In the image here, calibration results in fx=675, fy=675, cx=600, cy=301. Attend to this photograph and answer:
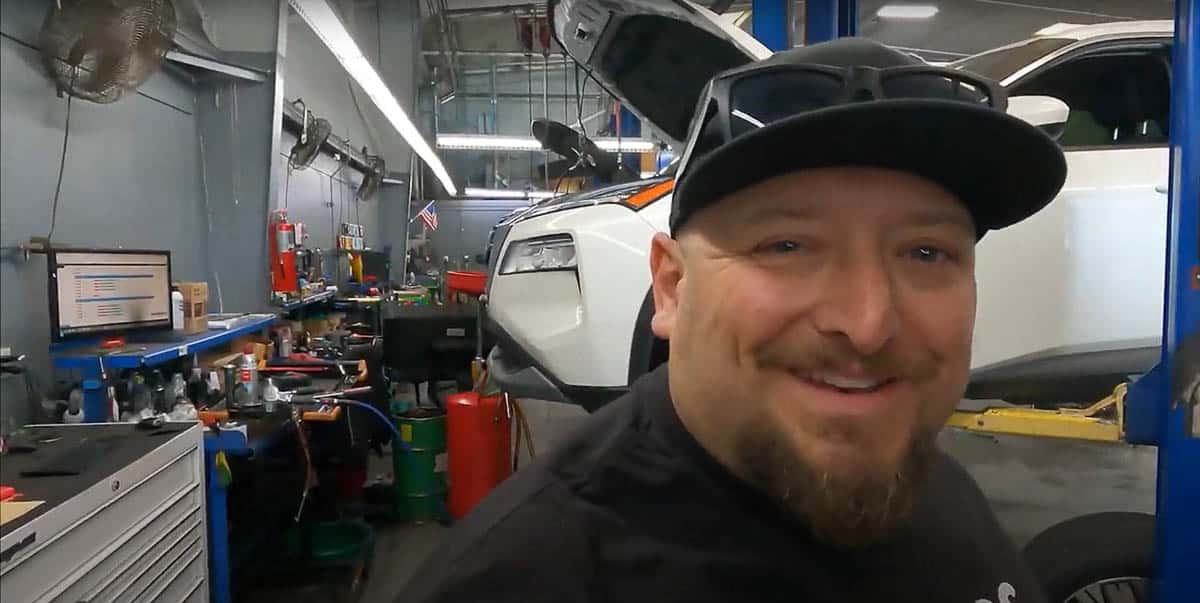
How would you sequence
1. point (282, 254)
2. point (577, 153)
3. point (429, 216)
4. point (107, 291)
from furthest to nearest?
point (429, 216) → point (282, 254) → point (577, 153) → point (107, 291)

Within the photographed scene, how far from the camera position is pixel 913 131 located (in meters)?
0.55

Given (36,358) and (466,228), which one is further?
(466,228)

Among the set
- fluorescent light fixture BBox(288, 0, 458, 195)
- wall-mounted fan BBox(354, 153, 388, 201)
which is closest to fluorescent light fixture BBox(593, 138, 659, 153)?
fluorescent light fixture BBox(288, 0, 458, 195)

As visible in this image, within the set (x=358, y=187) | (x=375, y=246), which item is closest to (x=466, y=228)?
(x=375, y=246)

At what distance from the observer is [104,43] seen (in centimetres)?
149

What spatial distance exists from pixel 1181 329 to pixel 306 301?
4059 mm

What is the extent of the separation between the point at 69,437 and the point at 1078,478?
4515 millimetres

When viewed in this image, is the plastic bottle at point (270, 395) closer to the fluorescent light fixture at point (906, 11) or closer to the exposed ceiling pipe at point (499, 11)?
the exposed ceiling pipe at point (499, 11)

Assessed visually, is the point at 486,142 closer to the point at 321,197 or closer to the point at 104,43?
the point at 321,197

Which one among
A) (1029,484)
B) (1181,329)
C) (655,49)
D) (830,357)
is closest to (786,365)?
(830,357)

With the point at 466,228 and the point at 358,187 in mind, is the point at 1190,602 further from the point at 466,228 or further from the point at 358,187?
the point at 466,228

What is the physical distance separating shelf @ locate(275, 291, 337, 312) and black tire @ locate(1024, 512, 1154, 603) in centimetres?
346

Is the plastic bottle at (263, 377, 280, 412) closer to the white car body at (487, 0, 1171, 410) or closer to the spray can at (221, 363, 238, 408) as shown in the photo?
the spray can at (221, 363, 238, 408)

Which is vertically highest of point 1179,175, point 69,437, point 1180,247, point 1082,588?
point 1179,175
